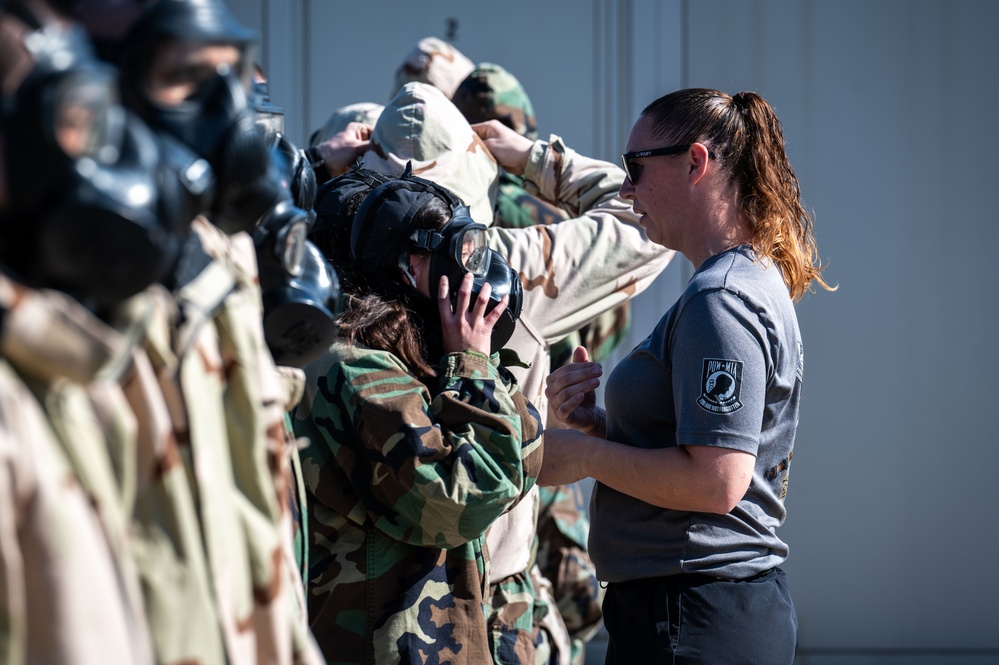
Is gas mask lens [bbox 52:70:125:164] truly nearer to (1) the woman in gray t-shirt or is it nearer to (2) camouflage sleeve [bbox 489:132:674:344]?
(1) the woman in gray t-shirt

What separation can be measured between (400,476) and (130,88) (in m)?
1.02

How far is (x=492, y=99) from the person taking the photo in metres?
3.71

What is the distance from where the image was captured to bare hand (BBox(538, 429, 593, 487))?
2.30 metres

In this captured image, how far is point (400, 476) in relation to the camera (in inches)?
76.9

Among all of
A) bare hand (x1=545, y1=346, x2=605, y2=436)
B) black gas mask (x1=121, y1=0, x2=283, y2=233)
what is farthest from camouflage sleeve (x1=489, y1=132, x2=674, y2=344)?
black gas mask (x1=121, y1=0, x2=283, y2=233)

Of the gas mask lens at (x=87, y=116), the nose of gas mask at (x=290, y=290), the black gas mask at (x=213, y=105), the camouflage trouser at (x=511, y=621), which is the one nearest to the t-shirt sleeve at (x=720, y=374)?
the nose of gas mask at (x=290, y=290)

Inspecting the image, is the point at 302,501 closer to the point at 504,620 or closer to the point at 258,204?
the point at 258,204

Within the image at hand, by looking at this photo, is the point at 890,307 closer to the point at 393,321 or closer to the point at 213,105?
the point at 393,321

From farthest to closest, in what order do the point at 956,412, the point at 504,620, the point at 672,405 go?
the point at 956,412, the point at 504,620, the point at 672,405

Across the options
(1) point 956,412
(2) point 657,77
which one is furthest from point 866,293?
(2) point 657,77

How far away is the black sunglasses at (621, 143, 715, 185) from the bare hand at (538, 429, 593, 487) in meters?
0.57

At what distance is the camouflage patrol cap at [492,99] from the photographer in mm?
3713

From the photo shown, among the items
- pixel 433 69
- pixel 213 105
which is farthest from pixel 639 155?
pixel 433 69

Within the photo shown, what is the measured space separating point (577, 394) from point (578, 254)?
0.66 meters
